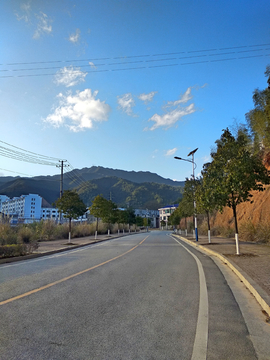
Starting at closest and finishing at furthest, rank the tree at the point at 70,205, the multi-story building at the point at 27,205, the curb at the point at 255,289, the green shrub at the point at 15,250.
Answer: the curb at the point at 255,289
the green shrub at the point at 15,250
the tree at the point at 70,205
the multi-story building at the point at 27,205

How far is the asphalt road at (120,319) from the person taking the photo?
11.2 feet

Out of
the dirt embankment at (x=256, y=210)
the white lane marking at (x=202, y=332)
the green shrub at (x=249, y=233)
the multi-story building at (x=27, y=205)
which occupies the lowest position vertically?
the white lane marking at (x=202, y=332)

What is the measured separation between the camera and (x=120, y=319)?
4.51 metres

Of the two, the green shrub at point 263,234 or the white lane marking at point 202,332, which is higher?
the green shrub at point 263,234

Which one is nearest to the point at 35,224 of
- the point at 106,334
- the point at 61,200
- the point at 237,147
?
the point at 61,200

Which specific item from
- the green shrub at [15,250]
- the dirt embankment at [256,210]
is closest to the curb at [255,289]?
the green shrub at [15,250]

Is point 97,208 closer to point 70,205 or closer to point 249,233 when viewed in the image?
point 70,205

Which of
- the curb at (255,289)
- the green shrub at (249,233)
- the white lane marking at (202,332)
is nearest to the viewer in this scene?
the white lane marking at (202,332)

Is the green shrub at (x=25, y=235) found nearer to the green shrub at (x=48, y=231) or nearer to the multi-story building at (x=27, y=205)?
the green shrub at (x=48, y=231)

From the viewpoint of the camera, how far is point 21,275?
8.33m

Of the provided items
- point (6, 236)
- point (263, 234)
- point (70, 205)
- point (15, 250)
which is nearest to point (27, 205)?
point (70, 205)

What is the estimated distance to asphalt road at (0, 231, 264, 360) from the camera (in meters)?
3.42

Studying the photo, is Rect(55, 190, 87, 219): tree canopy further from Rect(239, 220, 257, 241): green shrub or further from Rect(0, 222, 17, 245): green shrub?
Rect(239, 220, 257, 241): green shrub

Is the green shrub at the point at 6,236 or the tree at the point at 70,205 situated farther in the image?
the tree at the point at 70,205
